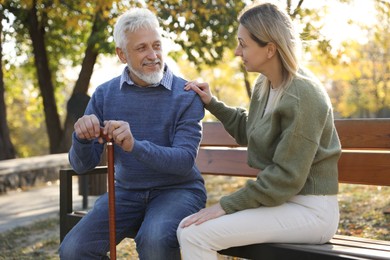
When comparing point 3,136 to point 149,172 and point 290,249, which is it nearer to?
point 149,172

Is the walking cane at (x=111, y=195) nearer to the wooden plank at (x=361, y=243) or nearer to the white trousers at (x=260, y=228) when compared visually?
the white trousers at (x=260, y=228)

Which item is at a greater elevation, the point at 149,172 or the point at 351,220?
the point at 149,172

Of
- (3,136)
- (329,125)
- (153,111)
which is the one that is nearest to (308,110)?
(329,125)

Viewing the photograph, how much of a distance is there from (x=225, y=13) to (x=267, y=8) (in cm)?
575

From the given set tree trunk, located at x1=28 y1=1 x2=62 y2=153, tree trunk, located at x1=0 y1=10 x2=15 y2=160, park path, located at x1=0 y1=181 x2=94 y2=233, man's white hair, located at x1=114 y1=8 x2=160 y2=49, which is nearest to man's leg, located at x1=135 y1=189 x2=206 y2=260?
man's white hair, located at x1=114 y1=8 x2=160 y2=49

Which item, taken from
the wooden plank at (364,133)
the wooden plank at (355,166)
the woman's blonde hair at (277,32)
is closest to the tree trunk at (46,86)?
the wooden plank at (355,166)

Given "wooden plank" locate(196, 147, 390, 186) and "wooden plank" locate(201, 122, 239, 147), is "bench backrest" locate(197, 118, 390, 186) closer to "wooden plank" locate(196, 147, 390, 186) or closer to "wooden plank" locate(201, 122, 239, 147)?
"wooden plank" locate(196, 147, 390, 186)

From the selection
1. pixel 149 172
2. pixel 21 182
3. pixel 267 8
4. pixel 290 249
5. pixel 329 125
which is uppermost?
pixel 267 8

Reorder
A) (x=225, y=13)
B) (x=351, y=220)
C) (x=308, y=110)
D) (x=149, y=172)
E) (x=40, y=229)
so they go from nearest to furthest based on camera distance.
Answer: (x=308, y=110) < (x=149, y=172) < (x=351, y=220) < (x=40, y=229) < (x=225, y=13)

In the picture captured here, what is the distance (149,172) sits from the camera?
317 cm

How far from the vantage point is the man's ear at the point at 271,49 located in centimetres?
277

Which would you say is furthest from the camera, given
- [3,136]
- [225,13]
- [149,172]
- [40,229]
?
[3,136]

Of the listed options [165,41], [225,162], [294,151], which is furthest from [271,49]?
[165,41]

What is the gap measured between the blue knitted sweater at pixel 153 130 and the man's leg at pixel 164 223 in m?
0.08
